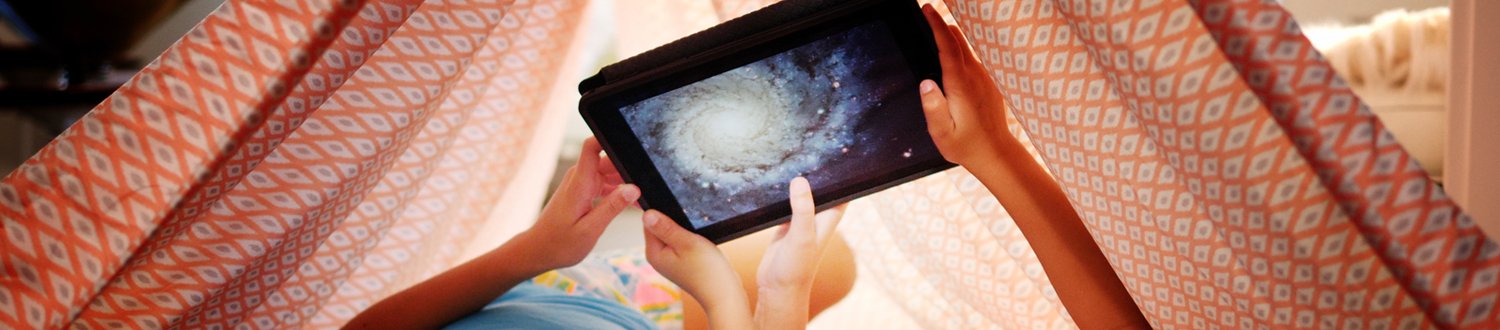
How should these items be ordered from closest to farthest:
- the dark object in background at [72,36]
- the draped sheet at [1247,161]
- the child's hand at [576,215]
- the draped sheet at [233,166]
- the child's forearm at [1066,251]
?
the draped sheet at [1247,161], the draped sheet at [233,166], the child's forearm at [1066,251], the child's hand at [576,215], the dark object in background at [72,36]

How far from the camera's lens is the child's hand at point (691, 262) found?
0.78 metres

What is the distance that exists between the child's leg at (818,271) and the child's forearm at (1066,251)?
481mm

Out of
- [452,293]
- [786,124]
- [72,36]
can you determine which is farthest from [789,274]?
[72,36]

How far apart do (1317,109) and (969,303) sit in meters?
0.60

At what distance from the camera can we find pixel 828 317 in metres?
1.29

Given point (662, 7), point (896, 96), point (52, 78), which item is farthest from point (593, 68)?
point (896, 96)

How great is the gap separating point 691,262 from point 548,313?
259 mm

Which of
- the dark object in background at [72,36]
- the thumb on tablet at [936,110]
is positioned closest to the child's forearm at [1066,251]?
the thumb on tablet at [936,110]

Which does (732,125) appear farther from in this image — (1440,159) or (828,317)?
(1440,159)

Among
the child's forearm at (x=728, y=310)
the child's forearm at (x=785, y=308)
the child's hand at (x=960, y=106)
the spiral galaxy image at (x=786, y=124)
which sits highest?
the spiral galaxy image at (x=786, y=124)

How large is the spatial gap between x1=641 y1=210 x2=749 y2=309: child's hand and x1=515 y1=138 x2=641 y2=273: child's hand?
47 millimetres

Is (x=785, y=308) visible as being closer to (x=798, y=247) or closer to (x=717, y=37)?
(x=798, y=247)

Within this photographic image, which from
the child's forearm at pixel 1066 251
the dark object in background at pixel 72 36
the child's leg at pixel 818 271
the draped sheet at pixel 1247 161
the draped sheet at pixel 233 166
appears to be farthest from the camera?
the dark object in background at pixel 72 36

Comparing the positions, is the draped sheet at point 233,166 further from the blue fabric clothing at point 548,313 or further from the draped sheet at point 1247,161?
the draped sheet at point 1247,161
